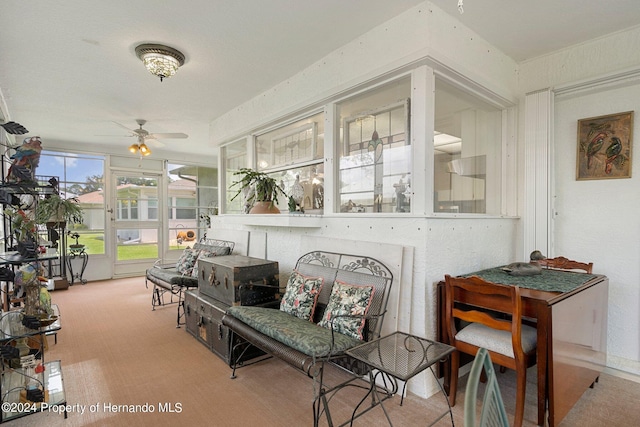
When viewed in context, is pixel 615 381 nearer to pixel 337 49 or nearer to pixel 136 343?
pixel 337 49

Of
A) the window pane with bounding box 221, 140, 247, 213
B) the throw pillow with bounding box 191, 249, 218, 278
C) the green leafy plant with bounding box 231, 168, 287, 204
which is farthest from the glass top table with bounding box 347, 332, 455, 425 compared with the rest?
the window pane with bounding box 221, 140, 247, 213

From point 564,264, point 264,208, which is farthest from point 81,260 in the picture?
point 564,264

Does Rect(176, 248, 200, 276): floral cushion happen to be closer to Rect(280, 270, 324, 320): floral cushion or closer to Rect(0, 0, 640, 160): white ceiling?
Rect(0, 0, 640, 160): white ceiling

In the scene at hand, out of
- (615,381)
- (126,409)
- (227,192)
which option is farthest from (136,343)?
(615,381)

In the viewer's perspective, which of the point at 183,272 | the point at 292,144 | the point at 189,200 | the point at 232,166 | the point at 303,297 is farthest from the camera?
the point at 189,200

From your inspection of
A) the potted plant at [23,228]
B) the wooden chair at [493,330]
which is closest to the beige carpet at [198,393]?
the wooden chair at [493,330]

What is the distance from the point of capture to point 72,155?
6113 mm

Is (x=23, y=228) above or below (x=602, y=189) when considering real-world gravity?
below

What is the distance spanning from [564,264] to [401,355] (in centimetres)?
180

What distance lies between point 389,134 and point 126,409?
2621 millimetres

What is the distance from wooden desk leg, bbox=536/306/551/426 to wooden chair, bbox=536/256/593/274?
0.98 metres

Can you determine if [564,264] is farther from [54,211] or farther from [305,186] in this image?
[54,211]

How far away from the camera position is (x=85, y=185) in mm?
6227

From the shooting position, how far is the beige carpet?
201 centimetres
